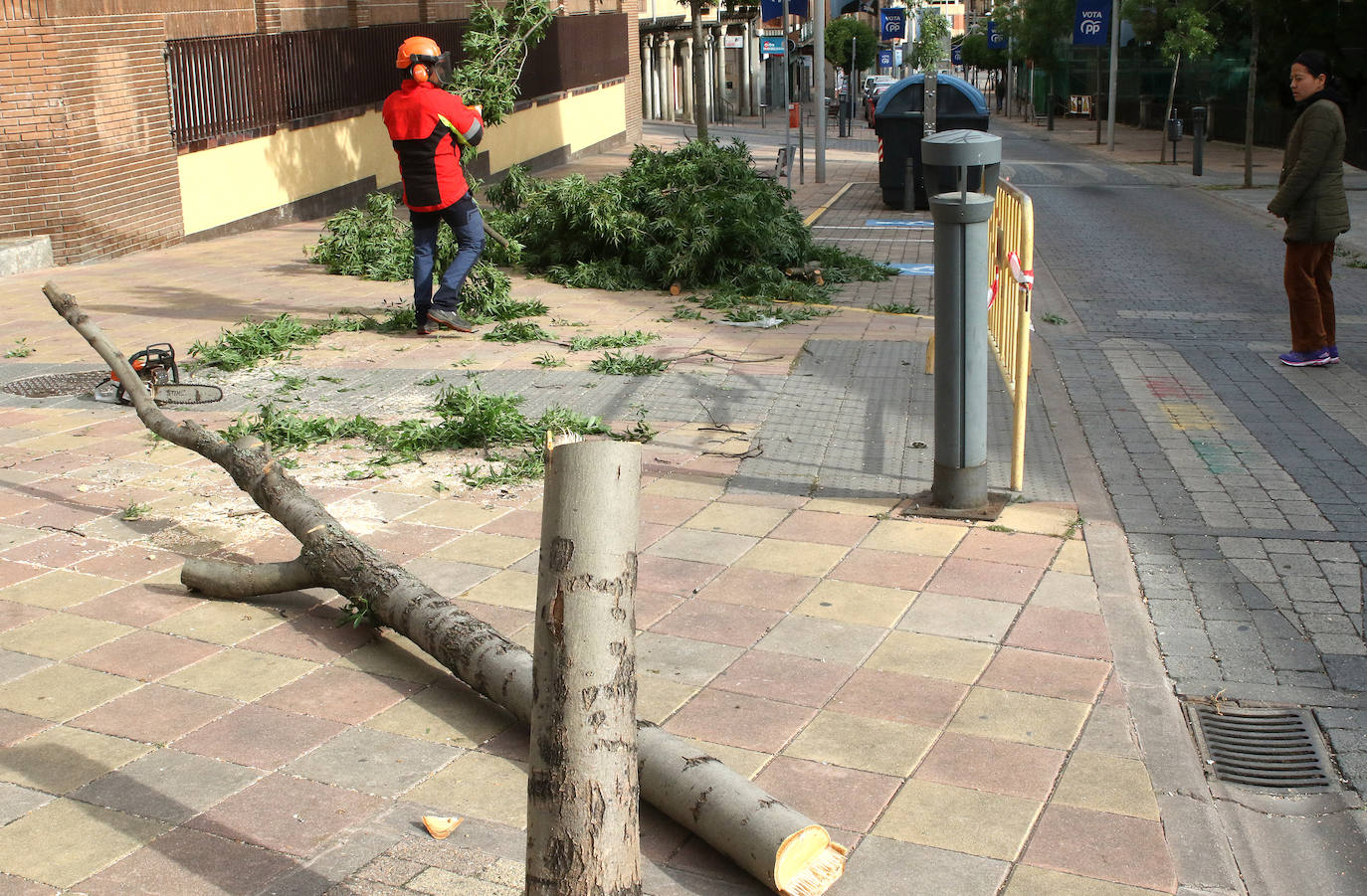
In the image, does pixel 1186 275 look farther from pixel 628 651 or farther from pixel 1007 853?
pixel 628 651

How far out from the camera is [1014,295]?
6.30 m

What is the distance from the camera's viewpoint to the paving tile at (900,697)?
12.9 feet

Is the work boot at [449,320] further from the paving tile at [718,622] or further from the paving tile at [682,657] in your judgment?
the paving tile at [682,657]

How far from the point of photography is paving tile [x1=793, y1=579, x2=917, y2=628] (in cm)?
465

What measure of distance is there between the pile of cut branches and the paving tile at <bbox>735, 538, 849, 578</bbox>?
19.2ft

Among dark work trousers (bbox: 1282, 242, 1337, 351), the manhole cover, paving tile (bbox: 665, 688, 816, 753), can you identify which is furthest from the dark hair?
the manhole cover

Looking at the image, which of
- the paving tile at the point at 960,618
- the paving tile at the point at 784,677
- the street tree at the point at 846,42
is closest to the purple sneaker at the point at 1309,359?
the paving tile at the point at 960,618

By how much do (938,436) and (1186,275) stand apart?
8973 millimetres

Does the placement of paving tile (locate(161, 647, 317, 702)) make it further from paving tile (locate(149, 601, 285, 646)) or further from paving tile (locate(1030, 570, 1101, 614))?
paving tile (locate(1030, 570, 1101, 614))

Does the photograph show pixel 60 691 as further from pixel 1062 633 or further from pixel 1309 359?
pixel 1309 359

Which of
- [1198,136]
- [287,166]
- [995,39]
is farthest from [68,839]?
[995,39]

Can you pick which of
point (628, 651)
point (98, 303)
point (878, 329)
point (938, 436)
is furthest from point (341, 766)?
point (98, 303)

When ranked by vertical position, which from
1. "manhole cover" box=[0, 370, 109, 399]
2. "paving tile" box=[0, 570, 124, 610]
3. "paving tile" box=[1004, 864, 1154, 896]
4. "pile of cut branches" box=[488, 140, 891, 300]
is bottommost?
"paving tile" box=[1004, 864, 1154, 896]

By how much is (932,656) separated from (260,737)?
81.0 inches
